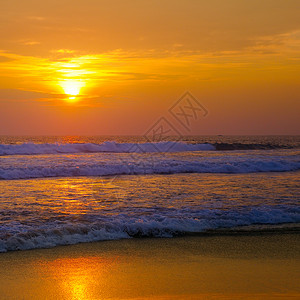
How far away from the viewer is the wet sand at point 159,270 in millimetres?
4836

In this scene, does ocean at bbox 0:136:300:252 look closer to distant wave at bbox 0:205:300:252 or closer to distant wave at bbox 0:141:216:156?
distant wave at bbox 0:205:300:252

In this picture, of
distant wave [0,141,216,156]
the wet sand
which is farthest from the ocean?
distant wave [0,141,216,156]

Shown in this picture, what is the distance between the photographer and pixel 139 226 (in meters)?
8.09

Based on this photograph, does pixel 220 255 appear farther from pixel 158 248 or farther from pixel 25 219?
pixel 25 219

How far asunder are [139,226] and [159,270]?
2456 millimetres

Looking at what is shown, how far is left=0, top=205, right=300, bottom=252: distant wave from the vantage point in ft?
23.4

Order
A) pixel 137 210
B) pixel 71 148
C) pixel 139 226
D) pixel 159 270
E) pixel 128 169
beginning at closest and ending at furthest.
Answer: pixel 159 270 < pixel 139 226 < pixel 137 210 < pixel 128 169 < pixel 71 148

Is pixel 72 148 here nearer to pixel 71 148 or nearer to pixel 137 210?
pixel 71 148

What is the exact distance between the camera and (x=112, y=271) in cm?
561

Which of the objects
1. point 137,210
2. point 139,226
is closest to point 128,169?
point 137,210

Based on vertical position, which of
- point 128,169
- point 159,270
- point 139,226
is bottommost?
point 159,270

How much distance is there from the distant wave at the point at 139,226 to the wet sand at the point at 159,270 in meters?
0.37

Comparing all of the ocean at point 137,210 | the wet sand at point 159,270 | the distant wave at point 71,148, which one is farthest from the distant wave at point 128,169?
the distant wave at point 71,148

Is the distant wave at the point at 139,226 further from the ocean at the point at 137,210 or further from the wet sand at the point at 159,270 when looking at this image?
the wet sand at the point at 159,270
